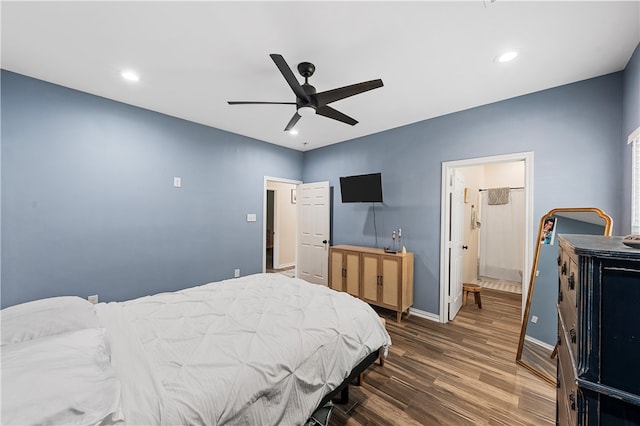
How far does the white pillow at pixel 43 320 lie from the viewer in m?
1.22

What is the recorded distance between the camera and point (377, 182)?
3643mm

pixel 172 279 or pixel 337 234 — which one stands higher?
pixel 337 234

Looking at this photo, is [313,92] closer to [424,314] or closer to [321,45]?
[321,45]

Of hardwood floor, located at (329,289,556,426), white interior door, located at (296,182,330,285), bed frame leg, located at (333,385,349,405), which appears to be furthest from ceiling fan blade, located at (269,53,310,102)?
white interior door, located at (296,182,330,285)

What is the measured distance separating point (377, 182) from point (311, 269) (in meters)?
2.14

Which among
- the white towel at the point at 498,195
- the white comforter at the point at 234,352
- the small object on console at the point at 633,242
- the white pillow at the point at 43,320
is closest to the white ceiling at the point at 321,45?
the small object on console at the point at 633,242

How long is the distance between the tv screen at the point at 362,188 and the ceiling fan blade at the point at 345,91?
5.85ft

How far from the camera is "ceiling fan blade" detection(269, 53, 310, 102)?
159 centimetres

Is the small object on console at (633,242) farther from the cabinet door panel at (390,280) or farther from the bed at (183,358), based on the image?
the cabinet door panel at (390,280)

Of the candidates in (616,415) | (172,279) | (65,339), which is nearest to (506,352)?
(616,415)

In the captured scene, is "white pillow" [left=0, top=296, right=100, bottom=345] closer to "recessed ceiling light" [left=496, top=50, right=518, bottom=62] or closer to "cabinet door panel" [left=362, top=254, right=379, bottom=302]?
"cabinet door panel" [left=362, top=254, right=379, bottom=302]

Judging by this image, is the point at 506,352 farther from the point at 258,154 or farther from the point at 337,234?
the point at 258,154

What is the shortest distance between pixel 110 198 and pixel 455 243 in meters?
4.45

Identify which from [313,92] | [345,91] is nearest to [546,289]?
[345,91]
